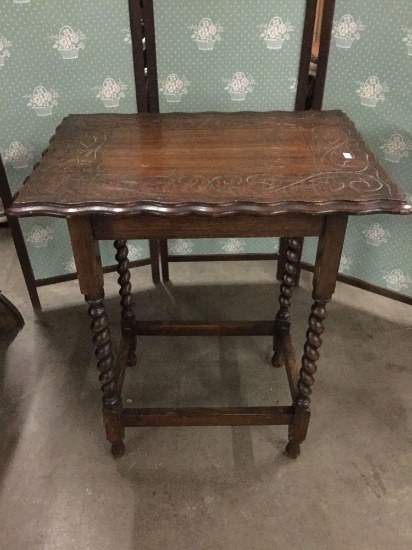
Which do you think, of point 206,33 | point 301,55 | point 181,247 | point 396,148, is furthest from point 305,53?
point 181,247

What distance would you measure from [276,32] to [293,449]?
145cm

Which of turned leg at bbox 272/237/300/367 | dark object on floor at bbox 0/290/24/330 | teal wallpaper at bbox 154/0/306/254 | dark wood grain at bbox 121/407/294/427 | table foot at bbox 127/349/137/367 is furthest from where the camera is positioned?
dark object on floor at bbox 0/290/24/330

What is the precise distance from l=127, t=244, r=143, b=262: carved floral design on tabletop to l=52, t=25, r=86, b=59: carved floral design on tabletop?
0.82 meters

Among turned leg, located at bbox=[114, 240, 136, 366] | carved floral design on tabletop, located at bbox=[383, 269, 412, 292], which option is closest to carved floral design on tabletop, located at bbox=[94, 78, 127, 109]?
turned leg, located at bbox=[114, 240, 136, 366]

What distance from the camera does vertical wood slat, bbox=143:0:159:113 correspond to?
1.72 meters

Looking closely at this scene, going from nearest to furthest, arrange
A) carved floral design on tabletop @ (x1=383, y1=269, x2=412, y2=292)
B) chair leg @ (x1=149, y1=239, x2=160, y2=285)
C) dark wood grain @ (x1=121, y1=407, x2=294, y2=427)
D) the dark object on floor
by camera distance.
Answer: dark wood grain @ (x1=121, y1=407, x2=294, y2=427)
the dark object on floor
carved floral design on tabletop @ (x1=383, y1=269, x2=412, y2=292)
chair leg @ (x1=149, y1=239, x2=160, y2=285)

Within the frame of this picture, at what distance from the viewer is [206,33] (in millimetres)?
1775

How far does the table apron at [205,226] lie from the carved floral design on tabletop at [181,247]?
110 centimetres

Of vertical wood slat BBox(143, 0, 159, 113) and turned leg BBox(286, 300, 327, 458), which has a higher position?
vertical wood slat BBox(143, 0, 159, 113)

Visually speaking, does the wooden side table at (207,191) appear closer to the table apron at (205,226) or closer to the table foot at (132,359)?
the table apron at (205,226)

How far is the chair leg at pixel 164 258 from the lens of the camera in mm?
2260

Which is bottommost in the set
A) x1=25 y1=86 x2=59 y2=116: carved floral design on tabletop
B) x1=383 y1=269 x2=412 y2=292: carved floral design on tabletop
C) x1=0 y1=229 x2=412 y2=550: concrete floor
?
x1=0 y1=229 x2=412 y2=550: concrete floor

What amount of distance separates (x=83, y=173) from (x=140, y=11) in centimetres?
85

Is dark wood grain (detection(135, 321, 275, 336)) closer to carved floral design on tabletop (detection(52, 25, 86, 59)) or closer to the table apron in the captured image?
the table apron
